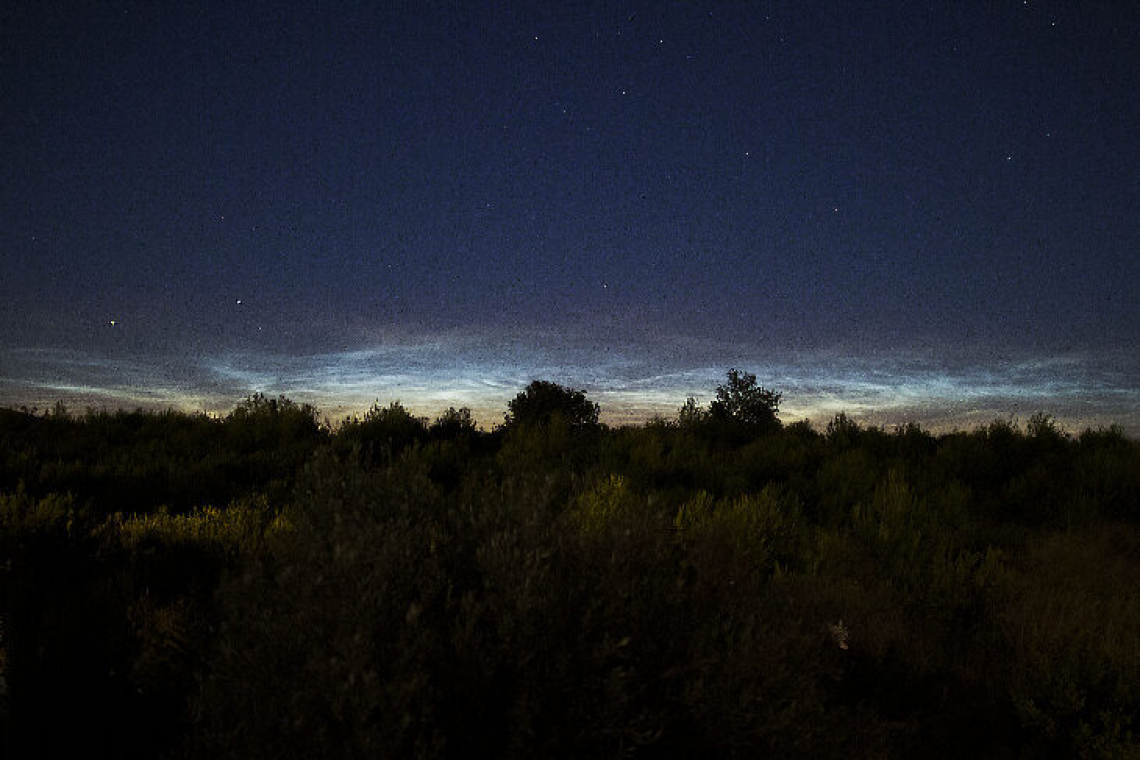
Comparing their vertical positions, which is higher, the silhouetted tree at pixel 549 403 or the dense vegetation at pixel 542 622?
the silhouetted tree at pixel 549 403

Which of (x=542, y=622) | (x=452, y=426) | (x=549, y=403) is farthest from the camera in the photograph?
(x=549, y=403)

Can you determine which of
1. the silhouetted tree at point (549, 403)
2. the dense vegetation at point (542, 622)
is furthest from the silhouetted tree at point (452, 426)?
the silhouetted tree at point (549, 403)

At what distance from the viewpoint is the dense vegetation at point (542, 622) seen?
2480mm

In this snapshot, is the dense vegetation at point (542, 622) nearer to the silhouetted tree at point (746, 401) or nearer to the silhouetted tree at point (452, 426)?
the silhouetted tree at point (452, 426)

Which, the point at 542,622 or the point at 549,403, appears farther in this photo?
the point at 549,403

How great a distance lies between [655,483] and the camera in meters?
9.08

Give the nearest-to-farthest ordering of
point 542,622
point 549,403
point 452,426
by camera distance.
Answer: point 542,622 < point 452,426 < point 549,403

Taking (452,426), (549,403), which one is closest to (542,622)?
(452,426)

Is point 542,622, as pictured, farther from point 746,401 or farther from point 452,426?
point 746,401

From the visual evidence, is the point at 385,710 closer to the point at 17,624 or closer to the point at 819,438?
the point at 17,624

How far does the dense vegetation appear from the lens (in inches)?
97.7

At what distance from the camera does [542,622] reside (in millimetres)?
2684

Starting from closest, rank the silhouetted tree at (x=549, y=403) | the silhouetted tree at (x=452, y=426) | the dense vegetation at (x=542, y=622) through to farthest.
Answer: the dense vegetation at (x=542, y=622) → the silhouetted tree at (x=452, y=426) → the silhouetted tree at (x=549, y=403)

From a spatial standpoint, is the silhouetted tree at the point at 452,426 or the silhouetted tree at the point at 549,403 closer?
the silhouetted tree at the point at 452,426
